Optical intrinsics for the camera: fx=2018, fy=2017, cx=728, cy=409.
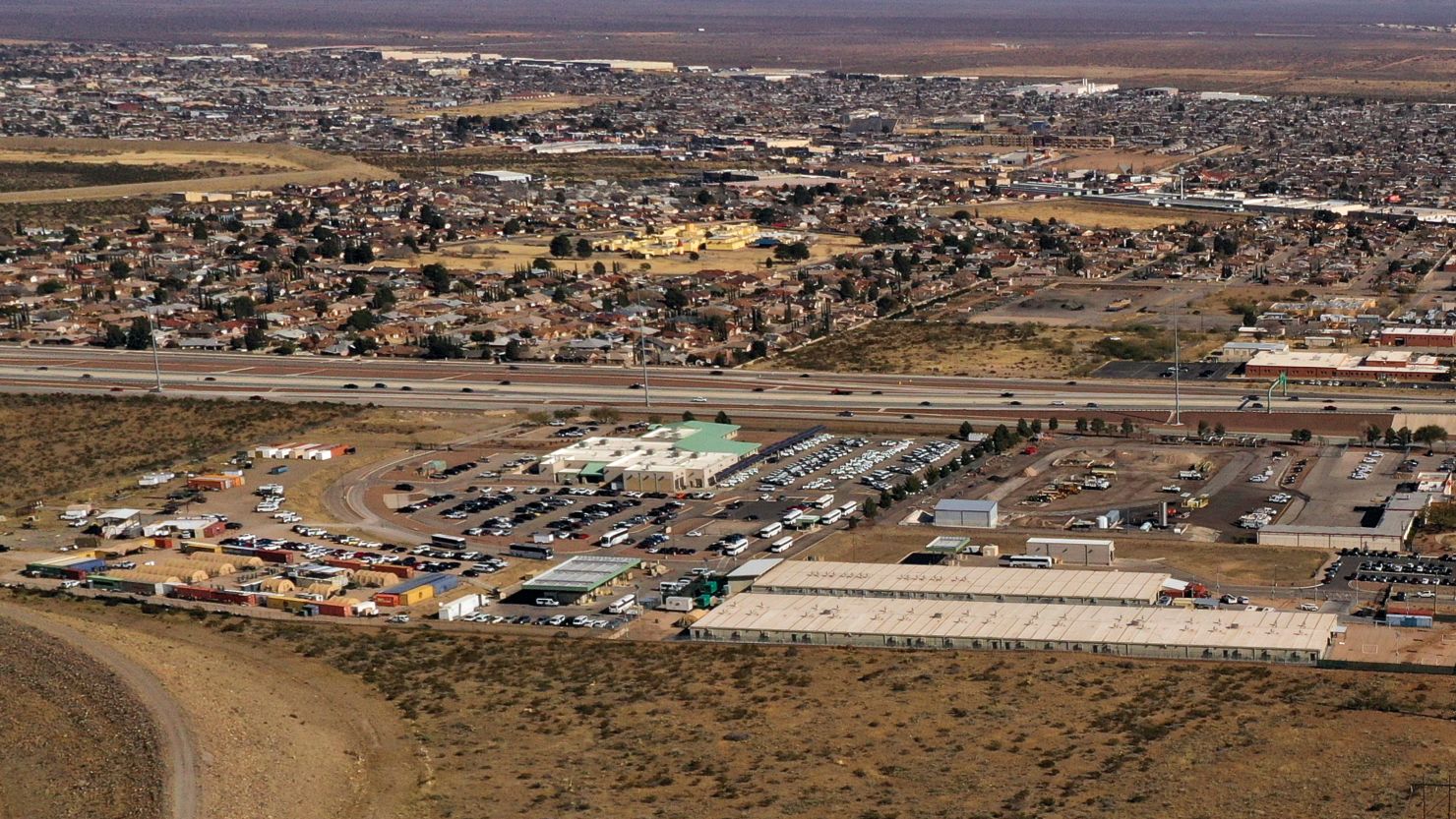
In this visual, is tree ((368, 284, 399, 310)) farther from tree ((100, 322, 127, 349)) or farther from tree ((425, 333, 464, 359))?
tree ((100, 322, 127, 349))

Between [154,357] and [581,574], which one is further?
[154,357]

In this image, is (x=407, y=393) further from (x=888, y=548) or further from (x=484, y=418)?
(x=888, y=548)

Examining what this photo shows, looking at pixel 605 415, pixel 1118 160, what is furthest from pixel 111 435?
pixel 1118 160

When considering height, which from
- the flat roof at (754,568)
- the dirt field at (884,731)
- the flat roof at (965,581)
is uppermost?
the dirt field at (884,731)

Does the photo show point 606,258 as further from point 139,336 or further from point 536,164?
point 536,164

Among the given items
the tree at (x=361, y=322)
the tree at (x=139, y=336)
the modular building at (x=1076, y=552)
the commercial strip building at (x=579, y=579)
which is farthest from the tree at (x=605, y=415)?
the tree at (x=139, y=336)

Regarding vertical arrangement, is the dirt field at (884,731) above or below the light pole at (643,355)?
above

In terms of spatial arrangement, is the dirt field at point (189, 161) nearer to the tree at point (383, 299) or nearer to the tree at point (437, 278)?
the tree at point (437, 278)
